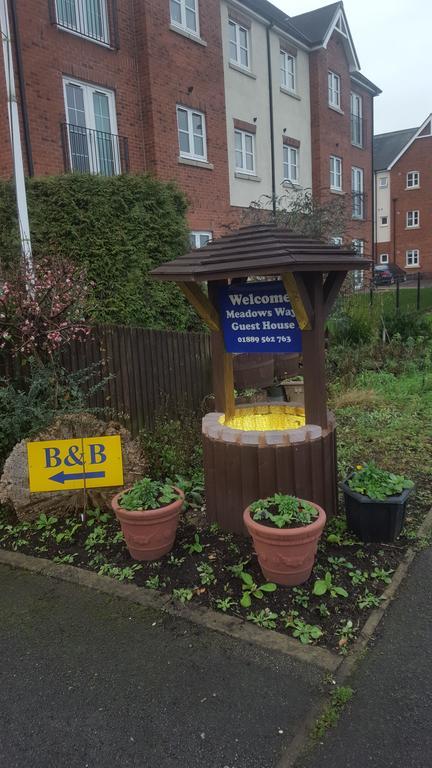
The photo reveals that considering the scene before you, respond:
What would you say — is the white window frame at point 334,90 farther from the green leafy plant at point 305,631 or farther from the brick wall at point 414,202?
the green leafy plant at point 305,631

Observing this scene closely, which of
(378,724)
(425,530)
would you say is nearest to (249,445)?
(425,530)

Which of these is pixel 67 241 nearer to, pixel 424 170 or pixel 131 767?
pixel 131 767

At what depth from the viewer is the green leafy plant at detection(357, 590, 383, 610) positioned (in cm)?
299

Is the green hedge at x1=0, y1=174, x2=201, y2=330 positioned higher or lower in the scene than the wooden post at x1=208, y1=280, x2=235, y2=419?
higher

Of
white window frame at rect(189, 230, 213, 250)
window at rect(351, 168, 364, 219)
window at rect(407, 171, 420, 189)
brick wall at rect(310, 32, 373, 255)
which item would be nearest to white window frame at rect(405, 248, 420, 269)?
window at rect(407, 171, 420, 189)

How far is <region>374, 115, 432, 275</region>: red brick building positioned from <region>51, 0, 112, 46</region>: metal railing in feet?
103

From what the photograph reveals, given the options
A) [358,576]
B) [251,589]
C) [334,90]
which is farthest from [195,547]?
[334,90]

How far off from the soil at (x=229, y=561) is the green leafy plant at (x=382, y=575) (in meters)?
0.02

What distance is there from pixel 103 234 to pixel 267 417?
15.9ft

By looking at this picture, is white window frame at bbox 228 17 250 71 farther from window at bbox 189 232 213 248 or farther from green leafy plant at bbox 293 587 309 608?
green leafy plant at bbox 293 587 309 608

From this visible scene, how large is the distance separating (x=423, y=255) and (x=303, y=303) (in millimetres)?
39243

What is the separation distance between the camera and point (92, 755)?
213 cm

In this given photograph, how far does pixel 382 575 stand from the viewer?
3.28 m

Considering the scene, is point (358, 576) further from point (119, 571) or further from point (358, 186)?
point (358, 186)
